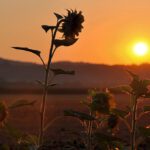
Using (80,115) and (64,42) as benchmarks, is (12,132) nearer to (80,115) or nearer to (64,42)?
(80,115)

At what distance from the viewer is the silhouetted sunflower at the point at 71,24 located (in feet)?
15.6

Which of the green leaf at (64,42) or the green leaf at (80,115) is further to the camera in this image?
the green leaf at (64,42)

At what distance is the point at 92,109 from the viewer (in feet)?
13.6

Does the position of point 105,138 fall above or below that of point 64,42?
below

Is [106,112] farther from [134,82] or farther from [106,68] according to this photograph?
[106,68]

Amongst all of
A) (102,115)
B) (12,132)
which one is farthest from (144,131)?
(12,132)

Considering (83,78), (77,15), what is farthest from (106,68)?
(77,15)

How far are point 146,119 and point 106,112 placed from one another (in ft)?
30.4

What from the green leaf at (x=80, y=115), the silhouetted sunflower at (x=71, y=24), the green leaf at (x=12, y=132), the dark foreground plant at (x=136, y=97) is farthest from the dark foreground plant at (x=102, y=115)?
the silhouetted sunflower at (x=71, y=24)

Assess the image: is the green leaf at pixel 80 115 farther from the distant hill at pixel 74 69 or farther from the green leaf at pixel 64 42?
the distant hill at pixel 74 69

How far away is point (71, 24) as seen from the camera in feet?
15.6

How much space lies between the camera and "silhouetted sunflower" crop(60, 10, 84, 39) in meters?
4.76

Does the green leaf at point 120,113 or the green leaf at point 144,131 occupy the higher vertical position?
the green leaf at point 120,113

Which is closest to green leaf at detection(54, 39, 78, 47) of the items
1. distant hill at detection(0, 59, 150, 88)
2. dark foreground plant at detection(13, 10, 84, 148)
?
dark foreground plant at detection(13, 10, 84, 148)
